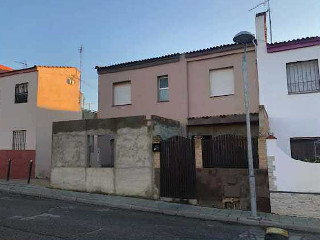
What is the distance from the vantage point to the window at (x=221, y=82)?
46.2ft

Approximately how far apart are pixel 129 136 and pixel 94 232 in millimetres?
5434

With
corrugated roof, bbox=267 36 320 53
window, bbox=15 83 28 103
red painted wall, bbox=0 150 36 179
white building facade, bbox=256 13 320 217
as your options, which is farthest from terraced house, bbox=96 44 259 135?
window, bbox=15 83 28 103

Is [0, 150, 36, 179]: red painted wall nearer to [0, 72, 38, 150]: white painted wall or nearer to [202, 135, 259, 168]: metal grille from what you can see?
[0, 72, 38, 150]: white painted wall

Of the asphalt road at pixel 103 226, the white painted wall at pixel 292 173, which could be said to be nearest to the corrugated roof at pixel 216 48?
the white painted wall at pixel 292 173

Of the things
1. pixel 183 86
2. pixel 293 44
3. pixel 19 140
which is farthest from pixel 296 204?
pixel 19 140

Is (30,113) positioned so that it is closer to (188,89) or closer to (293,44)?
(188,89)

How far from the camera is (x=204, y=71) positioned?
14531mm

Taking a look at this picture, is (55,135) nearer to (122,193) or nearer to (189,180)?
(122,193)

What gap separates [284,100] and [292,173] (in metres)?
4.39

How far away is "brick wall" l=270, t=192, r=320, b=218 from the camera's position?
8.71m

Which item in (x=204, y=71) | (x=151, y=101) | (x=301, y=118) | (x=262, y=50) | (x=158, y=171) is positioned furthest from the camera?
(x=151, y=101)

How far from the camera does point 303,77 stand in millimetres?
12461

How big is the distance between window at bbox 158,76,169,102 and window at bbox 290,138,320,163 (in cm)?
632

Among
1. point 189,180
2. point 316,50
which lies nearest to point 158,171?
point 189,180
